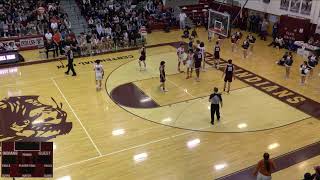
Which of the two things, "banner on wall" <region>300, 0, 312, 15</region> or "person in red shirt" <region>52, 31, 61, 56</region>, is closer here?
"person in red shirt" <region>52, 31, 61, 56</region>

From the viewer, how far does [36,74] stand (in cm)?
2006

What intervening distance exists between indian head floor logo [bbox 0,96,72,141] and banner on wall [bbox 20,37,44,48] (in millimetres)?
8230

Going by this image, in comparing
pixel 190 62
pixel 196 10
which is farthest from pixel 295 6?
pixel 190 62

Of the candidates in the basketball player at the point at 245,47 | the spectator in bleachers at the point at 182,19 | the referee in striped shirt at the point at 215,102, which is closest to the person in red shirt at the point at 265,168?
the referee in striped shirt at the point at 215,102

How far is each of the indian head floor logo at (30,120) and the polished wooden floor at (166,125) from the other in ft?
1.30

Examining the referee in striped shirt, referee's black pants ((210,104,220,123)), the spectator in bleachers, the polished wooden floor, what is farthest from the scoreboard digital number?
the spectator in bleachers

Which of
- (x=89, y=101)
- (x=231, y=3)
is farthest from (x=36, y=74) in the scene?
(x=231, y=3)

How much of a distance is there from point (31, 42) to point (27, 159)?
17134mm

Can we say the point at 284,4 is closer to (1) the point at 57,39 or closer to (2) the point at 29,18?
(1) the point at 57,39

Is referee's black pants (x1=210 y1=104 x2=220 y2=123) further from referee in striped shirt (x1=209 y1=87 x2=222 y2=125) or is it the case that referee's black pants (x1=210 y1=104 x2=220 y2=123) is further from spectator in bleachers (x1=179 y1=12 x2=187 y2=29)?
spectator in bleachers (x1=179 y1=12 x2=187 y2=29)

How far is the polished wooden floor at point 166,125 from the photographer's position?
1188 cm

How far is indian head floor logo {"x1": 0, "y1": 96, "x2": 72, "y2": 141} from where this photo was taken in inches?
546

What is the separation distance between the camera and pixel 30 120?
1499cm

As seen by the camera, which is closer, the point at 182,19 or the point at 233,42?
the point at 233,42
